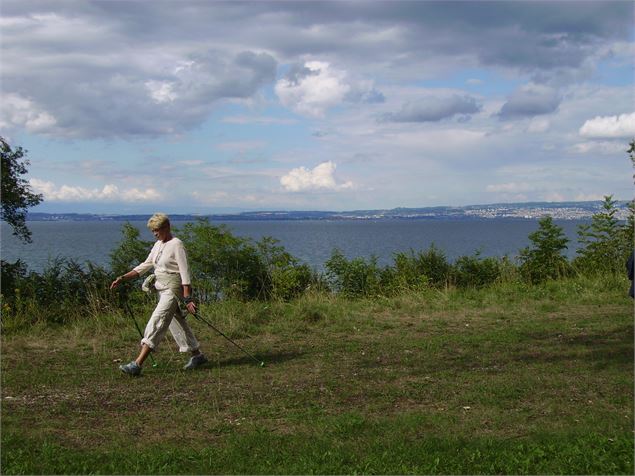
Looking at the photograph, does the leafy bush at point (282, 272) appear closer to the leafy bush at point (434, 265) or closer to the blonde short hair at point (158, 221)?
the leafy bush at point (434, 265)

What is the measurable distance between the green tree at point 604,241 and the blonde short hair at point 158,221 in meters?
12.3

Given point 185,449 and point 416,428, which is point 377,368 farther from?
point 185,449

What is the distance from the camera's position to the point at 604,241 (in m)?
18.3

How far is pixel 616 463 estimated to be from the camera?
5.16 metres

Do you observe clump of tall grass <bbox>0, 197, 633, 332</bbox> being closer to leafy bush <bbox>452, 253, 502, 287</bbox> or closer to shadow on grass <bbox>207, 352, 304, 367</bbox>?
leafy bush <bbox>452, 253, 502, 287</bbox>

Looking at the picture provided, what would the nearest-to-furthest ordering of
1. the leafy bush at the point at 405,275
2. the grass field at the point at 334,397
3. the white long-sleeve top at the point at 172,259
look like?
the grass field at the point at 334,397 < the white long-sleeve top at the point at 172,259 < the leafy bush at the point at 405,275

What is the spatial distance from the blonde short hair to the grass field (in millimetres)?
1797

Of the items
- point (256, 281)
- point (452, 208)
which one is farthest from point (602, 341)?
point (452, 208)

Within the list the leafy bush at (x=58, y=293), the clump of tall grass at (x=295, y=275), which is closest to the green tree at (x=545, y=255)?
the clump of tall grass at (x=295, y=275)

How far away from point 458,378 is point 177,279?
3.63 metres

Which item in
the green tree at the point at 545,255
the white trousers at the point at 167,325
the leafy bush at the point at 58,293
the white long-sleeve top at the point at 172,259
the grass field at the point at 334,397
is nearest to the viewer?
the grass field at the point at 334,397

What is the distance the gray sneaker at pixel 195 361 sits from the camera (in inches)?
341

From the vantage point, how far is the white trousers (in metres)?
8.48

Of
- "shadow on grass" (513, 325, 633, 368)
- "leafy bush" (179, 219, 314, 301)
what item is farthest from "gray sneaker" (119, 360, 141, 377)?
"leafy bush" (179, 219, 314, 301)
